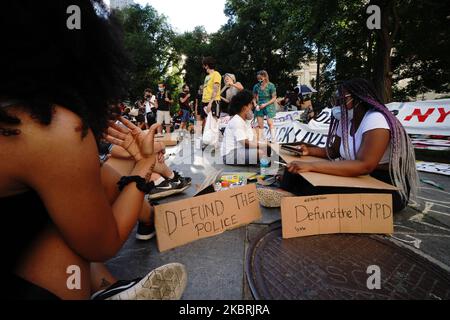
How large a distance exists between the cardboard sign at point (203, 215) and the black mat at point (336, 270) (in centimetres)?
25

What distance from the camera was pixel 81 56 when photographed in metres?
0.93

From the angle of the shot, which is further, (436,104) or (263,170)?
(436,104)

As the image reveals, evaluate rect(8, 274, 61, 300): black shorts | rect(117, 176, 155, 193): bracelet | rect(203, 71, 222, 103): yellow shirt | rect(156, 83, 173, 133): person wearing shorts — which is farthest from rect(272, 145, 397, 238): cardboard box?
rect(156, 83, 173, 133): person wearing shorts

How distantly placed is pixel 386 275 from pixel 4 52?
206cm

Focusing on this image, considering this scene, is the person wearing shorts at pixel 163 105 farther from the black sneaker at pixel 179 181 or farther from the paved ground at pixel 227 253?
the paved ground at pixel 227 253

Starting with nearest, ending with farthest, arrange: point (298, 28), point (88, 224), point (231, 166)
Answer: point (88, 224) → point (231, 166) → point (298, 28)

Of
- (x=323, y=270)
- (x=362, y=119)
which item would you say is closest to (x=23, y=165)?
(x=323, y=270)

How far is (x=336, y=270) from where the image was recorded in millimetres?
1553

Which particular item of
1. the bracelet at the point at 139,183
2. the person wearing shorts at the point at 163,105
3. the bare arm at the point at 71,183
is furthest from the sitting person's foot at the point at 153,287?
the person wearing shorts at the point at 163,105

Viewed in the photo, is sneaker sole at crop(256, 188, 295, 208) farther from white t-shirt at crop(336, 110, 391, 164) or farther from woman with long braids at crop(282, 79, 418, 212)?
white t-shirt at crop(336, 110, 391, 164)

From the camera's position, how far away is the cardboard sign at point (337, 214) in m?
1.83

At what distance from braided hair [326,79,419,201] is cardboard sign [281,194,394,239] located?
14.1 inches
